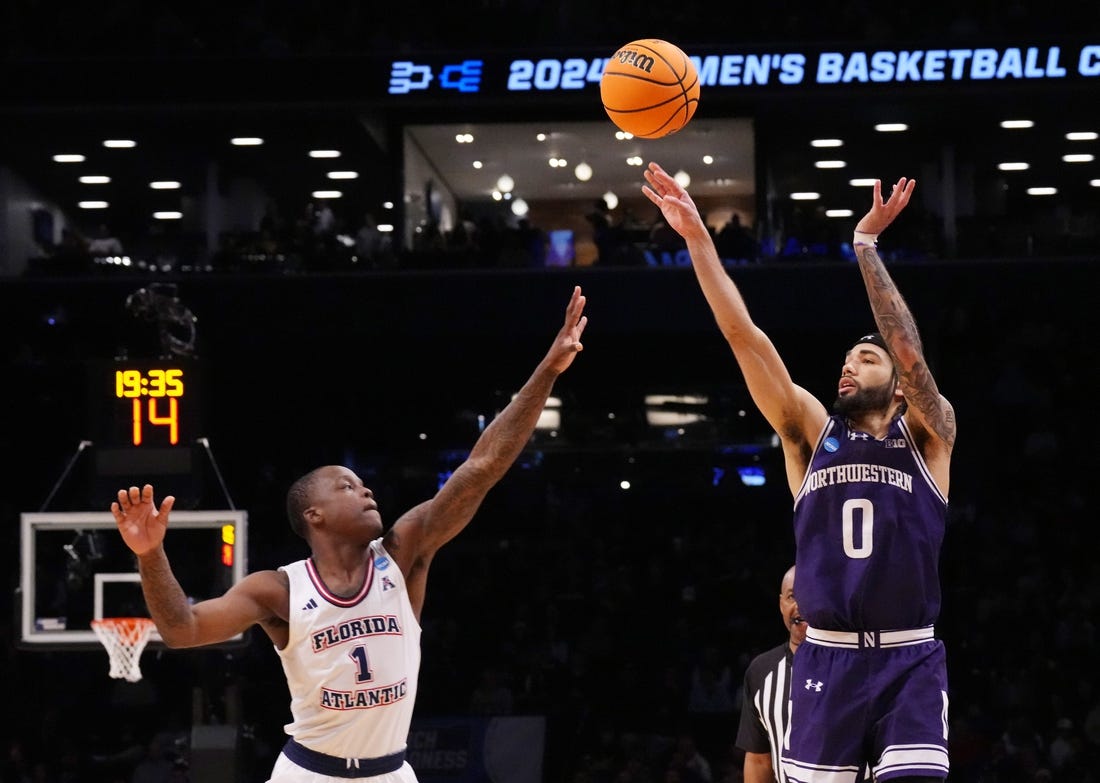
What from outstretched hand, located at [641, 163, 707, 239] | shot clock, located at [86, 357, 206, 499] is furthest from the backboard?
outstretched hand, located at [641, 163, 707, 239]

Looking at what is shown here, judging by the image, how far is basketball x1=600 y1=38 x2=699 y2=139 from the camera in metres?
7.32

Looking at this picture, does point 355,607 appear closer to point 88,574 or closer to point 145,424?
point 145,424

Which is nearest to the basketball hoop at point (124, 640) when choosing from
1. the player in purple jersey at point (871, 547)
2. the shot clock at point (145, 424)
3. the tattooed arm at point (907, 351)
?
the shot clock at point (145, 424)

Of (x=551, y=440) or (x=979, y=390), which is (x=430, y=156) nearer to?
(x=551, y=440)

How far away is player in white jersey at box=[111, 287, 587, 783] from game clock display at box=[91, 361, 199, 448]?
19.9 ft

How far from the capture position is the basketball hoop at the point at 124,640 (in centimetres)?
1157

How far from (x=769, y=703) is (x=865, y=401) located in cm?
179

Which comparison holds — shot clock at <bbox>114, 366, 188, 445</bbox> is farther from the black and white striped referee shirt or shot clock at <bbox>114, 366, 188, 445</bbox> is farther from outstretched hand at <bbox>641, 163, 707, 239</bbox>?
outstretched hand at <bbox>641, 163, 707, 239</bbox>

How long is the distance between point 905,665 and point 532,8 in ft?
48.8

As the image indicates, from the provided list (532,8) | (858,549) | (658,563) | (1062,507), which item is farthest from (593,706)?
(858,549)

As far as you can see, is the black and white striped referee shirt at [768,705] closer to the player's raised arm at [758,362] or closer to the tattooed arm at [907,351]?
the player's raised arm at [758,362]

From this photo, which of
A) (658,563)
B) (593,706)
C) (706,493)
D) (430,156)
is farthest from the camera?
(430,156)

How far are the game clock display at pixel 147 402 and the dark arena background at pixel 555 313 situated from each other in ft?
7.65

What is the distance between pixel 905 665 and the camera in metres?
5.53
